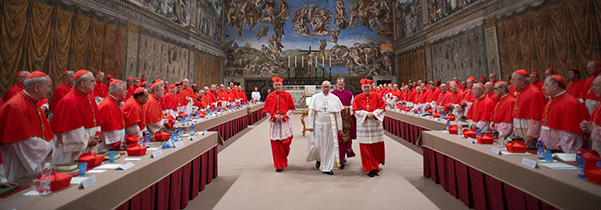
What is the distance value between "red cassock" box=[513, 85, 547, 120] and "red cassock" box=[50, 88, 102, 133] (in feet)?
18.8

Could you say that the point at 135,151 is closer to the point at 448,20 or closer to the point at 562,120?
the point at 562,120

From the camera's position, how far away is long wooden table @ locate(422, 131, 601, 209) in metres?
1.91

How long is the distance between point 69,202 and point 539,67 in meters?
12.8

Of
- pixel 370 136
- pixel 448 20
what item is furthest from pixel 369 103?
pixel 448 20

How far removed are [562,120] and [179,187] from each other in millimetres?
4823

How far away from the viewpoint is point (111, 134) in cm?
341

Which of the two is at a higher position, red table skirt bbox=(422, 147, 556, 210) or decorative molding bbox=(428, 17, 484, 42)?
decorative molding bbox=(428, 17, 484, 42)

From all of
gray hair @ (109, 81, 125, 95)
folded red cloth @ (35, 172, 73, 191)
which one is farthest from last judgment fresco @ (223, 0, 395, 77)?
folded red cloth @ (35, 172, 73, 191)

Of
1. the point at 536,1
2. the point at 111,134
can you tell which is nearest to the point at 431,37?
the point at 536,1

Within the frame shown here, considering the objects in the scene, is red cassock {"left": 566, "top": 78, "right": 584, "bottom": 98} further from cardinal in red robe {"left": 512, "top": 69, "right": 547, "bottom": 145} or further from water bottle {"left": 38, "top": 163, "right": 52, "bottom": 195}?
water bottle {"left": 38, "top": 163, "right": 52, "bottom": 195}

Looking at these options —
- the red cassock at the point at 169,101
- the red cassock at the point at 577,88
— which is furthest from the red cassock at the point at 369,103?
the red cassock at the point at 169,101

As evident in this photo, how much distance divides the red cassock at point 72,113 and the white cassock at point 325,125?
334 centimetres

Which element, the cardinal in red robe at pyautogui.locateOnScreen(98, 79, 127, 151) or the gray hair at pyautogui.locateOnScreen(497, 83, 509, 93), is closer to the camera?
the cardinal in red robe at pyautogui.locateOnScreen(98, 79, 127, 151)

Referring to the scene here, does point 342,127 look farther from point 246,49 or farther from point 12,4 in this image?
point 246,49
